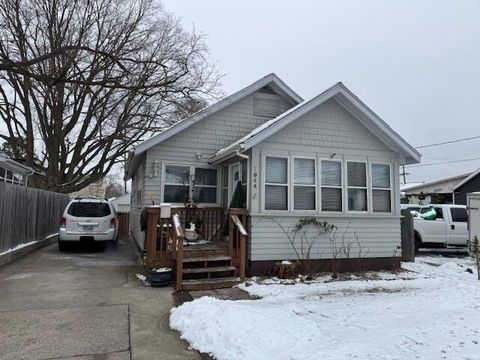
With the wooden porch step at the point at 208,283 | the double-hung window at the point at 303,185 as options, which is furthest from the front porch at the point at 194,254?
the double-hung window at the point at 303,185

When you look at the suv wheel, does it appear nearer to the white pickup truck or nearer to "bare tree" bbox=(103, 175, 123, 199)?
the white pickup truck

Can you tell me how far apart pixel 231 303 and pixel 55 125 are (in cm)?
1800

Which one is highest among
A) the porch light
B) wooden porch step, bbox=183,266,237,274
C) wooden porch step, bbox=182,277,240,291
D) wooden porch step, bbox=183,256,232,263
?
the porch light

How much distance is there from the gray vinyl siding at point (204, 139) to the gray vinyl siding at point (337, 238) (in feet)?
11.1

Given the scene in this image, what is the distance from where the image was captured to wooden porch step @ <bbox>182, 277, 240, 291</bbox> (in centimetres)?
741

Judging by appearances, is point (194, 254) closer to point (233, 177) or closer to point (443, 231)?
point (233, 177)

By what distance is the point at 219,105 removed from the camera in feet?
36.9

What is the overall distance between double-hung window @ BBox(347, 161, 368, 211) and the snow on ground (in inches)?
97.7

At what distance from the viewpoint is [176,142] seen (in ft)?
35.9

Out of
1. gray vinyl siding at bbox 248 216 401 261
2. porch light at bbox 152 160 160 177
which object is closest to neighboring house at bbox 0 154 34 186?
porch light at bbox 152 160 160 177

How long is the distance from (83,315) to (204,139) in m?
6.67

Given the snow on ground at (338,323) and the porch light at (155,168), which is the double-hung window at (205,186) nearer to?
the porch light at (155,168)

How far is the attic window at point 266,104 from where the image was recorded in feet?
39.4

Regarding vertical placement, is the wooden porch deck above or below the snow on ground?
above
